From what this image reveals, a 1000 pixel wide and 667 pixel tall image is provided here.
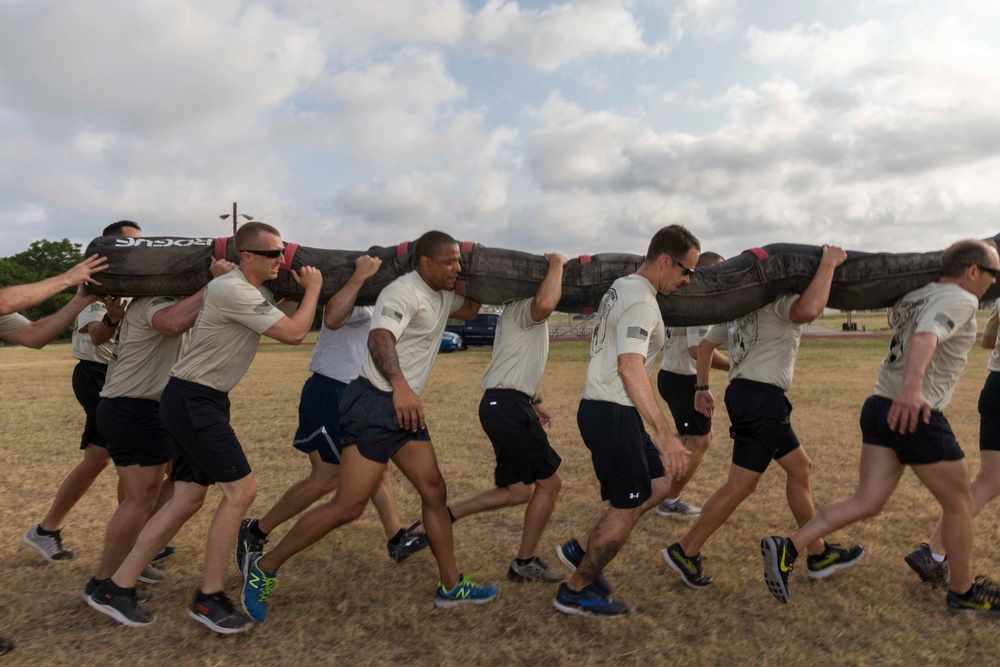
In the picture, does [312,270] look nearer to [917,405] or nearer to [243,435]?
[917,405]

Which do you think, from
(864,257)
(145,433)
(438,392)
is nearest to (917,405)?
(864,257)

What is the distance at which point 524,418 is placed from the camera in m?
4.17

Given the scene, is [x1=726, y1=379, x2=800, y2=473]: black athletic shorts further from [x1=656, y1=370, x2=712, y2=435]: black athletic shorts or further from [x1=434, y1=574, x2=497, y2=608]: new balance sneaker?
[x1=434, y1=574, x2=497, y2=608]: new balance sneaker

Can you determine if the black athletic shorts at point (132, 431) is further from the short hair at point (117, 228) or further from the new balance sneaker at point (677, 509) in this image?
the new balance sneaker at point (677, 509)

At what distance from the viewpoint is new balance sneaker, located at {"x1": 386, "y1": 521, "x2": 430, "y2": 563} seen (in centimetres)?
460

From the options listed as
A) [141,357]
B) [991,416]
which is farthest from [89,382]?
[991,416]

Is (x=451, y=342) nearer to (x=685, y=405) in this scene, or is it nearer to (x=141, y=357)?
(x=685, y=405)

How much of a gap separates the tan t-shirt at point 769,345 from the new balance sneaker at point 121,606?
3773mm

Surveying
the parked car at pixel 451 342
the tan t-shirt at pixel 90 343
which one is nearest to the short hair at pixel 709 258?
the tan t-shirt at pixel 90 343

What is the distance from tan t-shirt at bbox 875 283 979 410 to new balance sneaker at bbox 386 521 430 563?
3.03m

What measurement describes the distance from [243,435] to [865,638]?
25.7 ft

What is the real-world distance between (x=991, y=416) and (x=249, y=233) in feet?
15.4

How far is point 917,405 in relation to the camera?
3396 millimetres

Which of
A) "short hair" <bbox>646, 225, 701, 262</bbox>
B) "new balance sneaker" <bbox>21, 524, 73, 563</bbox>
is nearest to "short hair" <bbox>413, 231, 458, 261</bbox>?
"short hair" <bbox>646, 225, 701, 262</bbox>
